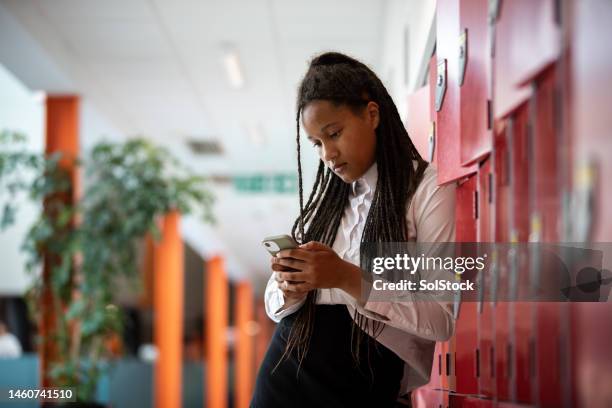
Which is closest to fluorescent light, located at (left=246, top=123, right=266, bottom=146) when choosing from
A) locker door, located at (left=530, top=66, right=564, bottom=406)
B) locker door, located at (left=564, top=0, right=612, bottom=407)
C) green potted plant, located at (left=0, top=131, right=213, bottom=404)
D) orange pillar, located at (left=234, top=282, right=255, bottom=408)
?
green potted plant, located at (left=0, top=131, right=213, bottom=404)

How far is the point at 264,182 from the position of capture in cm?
683

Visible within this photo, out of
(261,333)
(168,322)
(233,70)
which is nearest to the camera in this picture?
(233,70)

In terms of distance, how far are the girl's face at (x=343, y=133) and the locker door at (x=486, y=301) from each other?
24 cm

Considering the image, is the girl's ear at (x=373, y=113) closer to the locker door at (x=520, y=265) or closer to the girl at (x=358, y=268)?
the girl at (x=358, y=268)

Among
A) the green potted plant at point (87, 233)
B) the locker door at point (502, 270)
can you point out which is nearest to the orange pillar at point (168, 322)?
the green potted plant at point (87, 233)

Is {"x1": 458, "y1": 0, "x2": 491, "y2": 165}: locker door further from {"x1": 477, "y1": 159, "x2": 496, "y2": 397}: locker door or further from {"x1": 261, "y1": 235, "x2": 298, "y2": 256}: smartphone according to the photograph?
{"x1": 261, "y1": 235, "x2": 298, "y2": 256}: smartphone

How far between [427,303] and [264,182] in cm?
568

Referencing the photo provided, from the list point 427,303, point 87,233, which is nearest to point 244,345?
point 87,233

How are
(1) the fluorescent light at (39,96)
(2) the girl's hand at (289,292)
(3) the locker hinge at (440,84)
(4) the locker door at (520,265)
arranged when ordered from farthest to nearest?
(1) the fluorescent light at (39,96) → (3) the locker hinge at (440,84) → (2) the girl's hand at (289,292) → (4) the locker door at (520,265)

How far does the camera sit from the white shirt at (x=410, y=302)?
1.19 meters

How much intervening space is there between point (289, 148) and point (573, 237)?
22.7 ft

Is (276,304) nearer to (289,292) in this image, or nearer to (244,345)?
(289,292)

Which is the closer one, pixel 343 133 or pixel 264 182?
pixel 343 133

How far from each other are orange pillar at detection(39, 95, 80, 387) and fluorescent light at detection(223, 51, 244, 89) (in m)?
1.11
